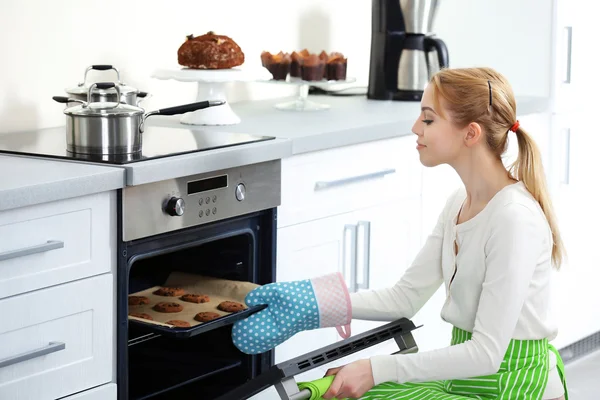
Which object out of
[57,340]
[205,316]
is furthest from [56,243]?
[205,316]

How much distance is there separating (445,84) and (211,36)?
862mm

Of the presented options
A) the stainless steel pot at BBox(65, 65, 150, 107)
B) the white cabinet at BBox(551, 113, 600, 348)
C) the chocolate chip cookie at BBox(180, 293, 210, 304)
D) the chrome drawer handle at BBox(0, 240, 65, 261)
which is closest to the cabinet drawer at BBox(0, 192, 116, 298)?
the chrome drawer handle at BBox(0, 240, 65, 261)

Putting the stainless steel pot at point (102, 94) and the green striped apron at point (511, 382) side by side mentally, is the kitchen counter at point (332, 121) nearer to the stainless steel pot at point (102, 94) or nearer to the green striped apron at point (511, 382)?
the stainless steel pot at point (102, 94)

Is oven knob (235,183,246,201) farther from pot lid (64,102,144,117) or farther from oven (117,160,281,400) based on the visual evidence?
pot lid (64,102,144,117)

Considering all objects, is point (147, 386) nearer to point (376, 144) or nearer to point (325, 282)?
point (325, 282)

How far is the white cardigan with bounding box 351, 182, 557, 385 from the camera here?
1.80 meters

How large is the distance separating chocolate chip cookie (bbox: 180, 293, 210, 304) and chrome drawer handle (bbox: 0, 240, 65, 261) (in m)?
0.47

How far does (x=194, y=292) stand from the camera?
234cm

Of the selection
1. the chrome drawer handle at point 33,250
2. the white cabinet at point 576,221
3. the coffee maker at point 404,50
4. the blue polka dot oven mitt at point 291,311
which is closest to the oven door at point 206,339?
the blue polka dot oven mitt at point 291,311

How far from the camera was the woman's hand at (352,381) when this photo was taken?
1757mm

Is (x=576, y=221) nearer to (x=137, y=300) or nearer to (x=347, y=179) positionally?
(x=347, y=179)

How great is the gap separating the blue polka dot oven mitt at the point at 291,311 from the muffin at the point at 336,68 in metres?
1.23

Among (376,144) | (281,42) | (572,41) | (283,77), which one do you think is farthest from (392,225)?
(572,41)

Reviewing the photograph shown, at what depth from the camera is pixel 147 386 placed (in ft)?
7.54
